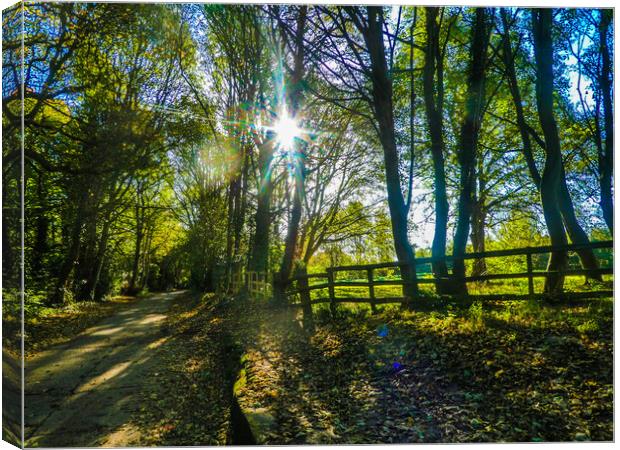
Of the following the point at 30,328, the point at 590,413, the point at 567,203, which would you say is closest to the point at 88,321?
the point at 30,328

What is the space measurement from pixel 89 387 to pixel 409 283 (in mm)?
4523

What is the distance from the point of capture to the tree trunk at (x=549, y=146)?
3.57m

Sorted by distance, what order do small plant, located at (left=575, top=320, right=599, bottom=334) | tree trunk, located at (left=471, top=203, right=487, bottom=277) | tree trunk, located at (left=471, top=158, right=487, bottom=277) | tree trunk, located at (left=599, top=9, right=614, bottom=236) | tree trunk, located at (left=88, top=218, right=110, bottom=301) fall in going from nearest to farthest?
small plant, located at (left=575, top=320, right=599, bottom=334), tree trunk, located at (left=599, top=9, right=614, bottom=236), tree trunk, located at (left=471, top=203, right=487, bottom=277), tree trunk, located at (left=88, top=218, right=110, bottom=301), tree trunk, located at (left=471, top=158, right=487, bottom=277)

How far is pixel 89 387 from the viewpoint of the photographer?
395 centimetres

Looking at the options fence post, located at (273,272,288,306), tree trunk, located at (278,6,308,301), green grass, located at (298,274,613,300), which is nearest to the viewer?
green grass, located at (298,274,613,300)

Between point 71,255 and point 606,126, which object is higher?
point 606,126

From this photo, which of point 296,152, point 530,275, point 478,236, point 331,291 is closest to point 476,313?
point 530,275

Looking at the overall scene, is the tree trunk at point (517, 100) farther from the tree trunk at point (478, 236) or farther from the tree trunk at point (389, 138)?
the tree trunk at point (389, 138)

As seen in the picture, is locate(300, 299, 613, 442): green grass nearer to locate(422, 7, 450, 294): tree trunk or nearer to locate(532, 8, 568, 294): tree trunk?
locate(532, 8, 568, 294): tree trunk

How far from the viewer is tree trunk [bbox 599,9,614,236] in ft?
10.2

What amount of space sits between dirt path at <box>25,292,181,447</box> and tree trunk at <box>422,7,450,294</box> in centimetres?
414

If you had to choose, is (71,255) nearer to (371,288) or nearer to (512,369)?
(371,288)

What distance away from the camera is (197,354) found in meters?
5.62

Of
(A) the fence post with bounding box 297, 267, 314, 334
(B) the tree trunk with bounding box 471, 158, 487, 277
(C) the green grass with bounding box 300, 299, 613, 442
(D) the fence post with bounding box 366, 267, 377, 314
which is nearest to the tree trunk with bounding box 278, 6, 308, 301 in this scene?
(A) the fence post with bounding box 297, 267, 314, 334
